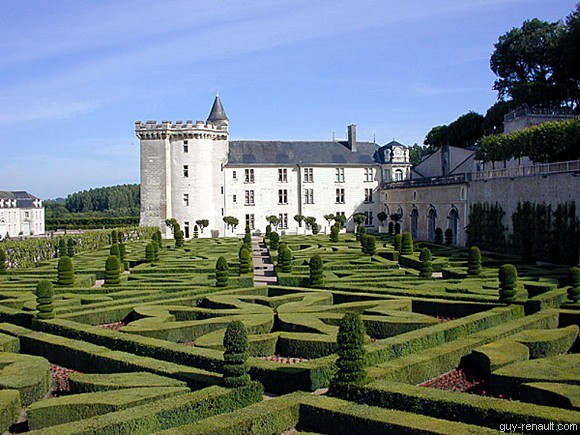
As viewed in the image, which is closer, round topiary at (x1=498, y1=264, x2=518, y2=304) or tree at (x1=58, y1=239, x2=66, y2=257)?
round topiary at (x1=498, y1=264, x2=518, y2=304)

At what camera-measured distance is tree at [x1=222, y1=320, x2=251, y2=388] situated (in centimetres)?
988

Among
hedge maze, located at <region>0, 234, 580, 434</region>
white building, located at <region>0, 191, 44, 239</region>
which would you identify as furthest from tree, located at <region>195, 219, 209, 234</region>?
hedge maze, located at <region>0, 234, 580, 434</region>

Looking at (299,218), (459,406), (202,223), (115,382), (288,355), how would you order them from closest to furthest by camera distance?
(459,406), (115,382), (288,355), (202,223), (299,218)

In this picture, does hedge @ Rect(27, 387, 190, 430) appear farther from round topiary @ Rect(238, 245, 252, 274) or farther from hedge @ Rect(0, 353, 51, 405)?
round topiary @ Rect(238, 245, 252, 274)

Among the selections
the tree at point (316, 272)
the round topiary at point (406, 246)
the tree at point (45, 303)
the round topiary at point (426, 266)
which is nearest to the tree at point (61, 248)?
the round topiary at point (406, 246)

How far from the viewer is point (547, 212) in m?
29.8

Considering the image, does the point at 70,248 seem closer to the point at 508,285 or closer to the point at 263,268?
the point at 263,268

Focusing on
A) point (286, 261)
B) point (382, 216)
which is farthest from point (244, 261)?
point (382, 216)

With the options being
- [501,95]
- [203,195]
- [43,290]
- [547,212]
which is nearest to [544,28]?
[501,95]

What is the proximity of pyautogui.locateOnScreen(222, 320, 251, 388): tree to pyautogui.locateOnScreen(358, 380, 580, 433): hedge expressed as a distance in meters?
1.88

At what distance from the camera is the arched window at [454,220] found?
42094 millimetres

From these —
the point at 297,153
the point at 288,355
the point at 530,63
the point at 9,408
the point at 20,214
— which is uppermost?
the point at 530,63

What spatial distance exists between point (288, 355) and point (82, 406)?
5.08m

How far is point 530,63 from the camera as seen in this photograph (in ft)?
171
